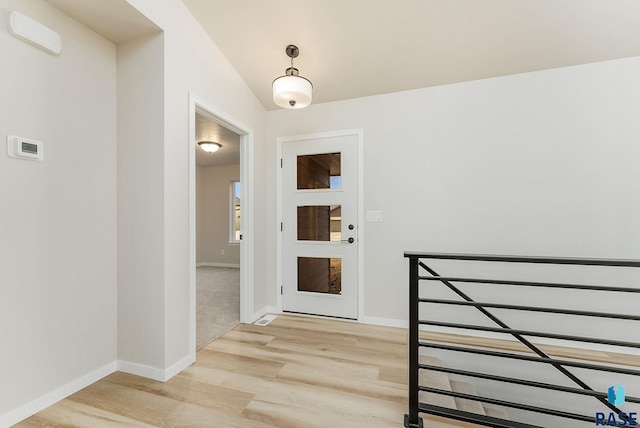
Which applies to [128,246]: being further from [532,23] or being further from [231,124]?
[532,23]

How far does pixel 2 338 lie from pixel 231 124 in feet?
7.17

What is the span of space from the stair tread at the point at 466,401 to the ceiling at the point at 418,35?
9.06 feet

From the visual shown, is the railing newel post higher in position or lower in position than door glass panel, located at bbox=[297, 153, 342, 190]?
lower

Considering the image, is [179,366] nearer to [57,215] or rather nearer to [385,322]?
[57,215]

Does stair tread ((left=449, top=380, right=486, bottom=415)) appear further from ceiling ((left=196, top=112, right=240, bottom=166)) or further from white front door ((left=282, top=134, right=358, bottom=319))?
ceiling ((left=196, top=112, right=240, bottom=166))

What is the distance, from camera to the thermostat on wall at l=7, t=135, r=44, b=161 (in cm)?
152

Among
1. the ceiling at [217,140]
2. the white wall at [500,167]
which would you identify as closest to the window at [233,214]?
the ceiling at [217,140]

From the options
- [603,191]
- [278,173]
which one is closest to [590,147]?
[603,191]

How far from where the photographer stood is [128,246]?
205 cm

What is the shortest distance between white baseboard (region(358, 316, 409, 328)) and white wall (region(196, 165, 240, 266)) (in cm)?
448

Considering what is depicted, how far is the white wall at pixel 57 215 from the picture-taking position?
152 centimetres

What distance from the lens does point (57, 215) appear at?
1.74 meters

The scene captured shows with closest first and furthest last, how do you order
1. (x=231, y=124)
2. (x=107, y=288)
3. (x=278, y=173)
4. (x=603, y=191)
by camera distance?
(x=107, y=288) < (x=603, y=191) < (x=231, y=124) < (x=278, y=173)

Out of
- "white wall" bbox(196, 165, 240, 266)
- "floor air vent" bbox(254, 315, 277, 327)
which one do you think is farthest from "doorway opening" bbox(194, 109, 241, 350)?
"floor air vent" bbox(254, 315, 277, 327)
